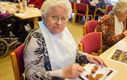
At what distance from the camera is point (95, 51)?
7.36ft

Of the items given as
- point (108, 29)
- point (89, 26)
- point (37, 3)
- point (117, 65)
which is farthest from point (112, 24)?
point (37, 3)

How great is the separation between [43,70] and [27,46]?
20 cm

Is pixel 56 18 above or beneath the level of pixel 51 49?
above

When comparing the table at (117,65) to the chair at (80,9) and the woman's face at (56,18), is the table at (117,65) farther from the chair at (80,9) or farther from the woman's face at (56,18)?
the chair at (80,9)

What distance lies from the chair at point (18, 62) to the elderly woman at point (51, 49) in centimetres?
9

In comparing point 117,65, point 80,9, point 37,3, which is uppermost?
point 37,3

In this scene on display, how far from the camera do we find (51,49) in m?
1.46

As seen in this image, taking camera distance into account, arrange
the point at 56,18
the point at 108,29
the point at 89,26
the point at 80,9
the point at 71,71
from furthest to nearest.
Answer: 1. the point at 80,9
2. the point at 89,26
3. the point at 108,29
4. the point at 56,18
5. the point at 71,71

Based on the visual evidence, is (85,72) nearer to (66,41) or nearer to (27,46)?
(66,41)

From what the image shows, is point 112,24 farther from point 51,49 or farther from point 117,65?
point 51,49

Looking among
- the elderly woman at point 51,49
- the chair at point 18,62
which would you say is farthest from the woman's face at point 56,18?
the chair at point 18,62

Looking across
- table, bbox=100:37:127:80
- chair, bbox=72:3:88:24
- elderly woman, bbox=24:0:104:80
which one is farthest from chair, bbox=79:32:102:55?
chair, bbox=72:3:88:24

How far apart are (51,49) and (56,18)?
235 mm

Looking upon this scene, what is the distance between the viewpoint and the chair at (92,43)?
1.97 metres
